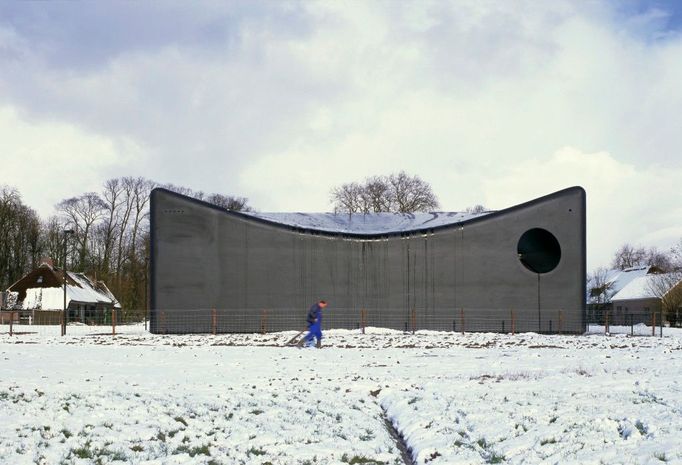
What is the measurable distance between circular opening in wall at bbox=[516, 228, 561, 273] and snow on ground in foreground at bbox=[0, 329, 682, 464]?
16221mm

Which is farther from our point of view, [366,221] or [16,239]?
[16,239]

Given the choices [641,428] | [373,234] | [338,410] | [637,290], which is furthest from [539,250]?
[637,290]

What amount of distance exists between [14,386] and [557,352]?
544 inches

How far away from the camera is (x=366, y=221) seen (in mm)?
37219

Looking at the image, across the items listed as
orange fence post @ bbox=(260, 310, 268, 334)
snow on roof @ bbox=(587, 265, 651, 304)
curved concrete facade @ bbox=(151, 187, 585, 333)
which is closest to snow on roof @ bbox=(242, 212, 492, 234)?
curved concrete facade @ bbox=(151, 187, 585, 333)

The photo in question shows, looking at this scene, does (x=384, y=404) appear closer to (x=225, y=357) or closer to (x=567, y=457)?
(x=567, y=457)

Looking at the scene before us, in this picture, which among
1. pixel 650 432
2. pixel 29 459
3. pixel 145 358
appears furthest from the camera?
pixel 145 358

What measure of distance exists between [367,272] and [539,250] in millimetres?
8110

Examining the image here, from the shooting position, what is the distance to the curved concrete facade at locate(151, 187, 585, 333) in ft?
109

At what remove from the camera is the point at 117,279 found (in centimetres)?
6538

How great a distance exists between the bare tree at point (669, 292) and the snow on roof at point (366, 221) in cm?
1825

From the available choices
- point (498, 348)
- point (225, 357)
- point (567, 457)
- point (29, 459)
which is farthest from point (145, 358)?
point (567, 457)

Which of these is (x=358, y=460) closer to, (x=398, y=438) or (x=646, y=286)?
(x=398, y=438)

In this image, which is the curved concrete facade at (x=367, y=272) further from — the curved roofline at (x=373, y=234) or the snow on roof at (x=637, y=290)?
the snow on roof at (x=637, y=290)
